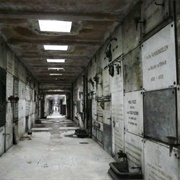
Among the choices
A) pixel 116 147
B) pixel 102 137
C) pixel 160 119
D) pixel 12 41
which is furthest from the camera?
pixel 102 137

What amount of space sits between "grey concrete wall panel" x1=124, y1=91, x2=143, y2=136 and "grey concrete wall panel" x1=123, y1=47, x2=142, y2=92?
0.14 m

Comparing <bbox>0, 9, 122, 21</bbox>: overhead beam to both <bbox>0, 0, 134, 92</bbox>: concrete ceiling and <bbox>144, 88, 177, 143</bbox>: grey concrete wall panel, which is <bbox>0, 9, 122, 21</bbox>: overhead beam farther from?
<bbox>144, 88, 177, 143</bbox>: grey concrete wall panel

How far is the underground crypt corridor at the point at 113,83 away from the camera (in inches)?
120

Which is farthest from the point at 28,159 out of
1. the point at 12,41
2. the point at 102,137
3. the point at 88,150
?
the point at 12,41

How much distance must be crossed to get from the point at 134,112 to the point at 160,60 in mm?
1324

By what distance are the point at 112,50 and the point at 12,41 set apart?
9.32 feet

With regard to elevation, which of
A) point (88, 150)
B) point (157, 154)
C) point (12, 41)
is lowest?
point (88, 150)

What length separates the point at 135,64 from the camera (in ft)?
13.9

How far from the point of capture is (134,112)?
4238mm

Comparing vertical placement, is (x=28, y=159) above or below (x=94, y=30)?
below

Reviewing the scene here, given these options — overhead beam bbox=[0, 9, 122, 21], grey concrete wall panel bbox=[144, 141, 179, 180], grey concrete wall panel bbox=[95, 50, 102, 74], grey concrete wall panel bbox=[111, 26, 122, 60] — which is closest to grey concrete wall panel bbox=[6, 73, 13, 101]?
overhead beam bbox=[0, 9, 122, 21]

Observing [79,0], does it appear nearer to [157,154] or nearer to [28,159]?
[157,154]

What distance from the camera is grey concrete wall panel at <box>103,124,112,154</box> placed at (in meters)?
6.10

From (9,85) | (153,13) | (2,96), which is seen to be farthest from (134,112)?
(9,85)
